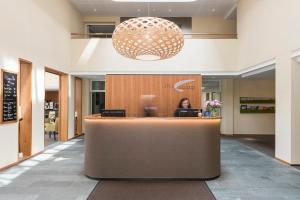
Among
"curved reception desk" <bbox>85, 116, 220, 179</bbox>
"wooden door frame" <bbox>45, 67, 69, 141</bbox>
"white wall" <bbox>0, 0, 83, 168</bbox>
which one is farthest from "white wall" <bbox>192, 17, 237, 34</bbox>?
"curved reception desk" <bbox>85, 116, 220, 179</bbox>

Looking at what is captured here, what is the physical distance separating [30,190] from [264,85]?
11.6m

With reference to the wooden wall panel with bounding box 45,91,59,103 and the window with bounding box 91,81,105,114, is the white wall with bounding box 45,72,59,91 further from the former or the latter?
the window with bounding box 91,81,105,114

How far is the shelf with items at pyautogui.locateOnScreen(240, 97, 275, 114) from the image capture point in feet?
43.4

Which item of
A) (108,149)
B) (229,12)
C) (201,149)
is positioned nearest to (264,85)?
(229,12)

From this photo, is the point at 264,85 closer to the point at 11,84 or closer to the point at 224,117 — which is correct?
the point at 224,117

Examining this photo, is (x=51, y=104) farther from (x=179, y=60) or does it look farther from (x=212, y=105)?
(x=212, y=105)

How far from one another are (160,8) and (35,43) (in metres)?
6.13

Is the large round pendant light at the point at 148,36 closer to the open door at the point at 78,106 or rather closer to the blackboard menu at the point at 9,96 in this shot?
the blackboard menu at the point at 9,96

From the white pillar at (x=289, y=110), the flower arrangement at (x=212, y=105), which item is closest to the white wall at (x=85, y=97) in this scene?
the flower arrangement at (x=212, y=105)

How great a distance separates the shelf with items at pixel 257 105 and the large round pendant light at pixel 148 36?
8.71m

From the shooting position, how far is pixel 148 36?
511cm

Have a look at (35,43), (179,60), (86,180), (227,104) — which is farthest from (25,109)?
(227,104)

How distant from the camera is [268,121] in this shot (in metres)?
13.3

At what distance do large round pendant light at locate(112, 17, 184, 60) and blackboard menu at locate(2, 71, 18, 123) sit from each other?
9.16ft
